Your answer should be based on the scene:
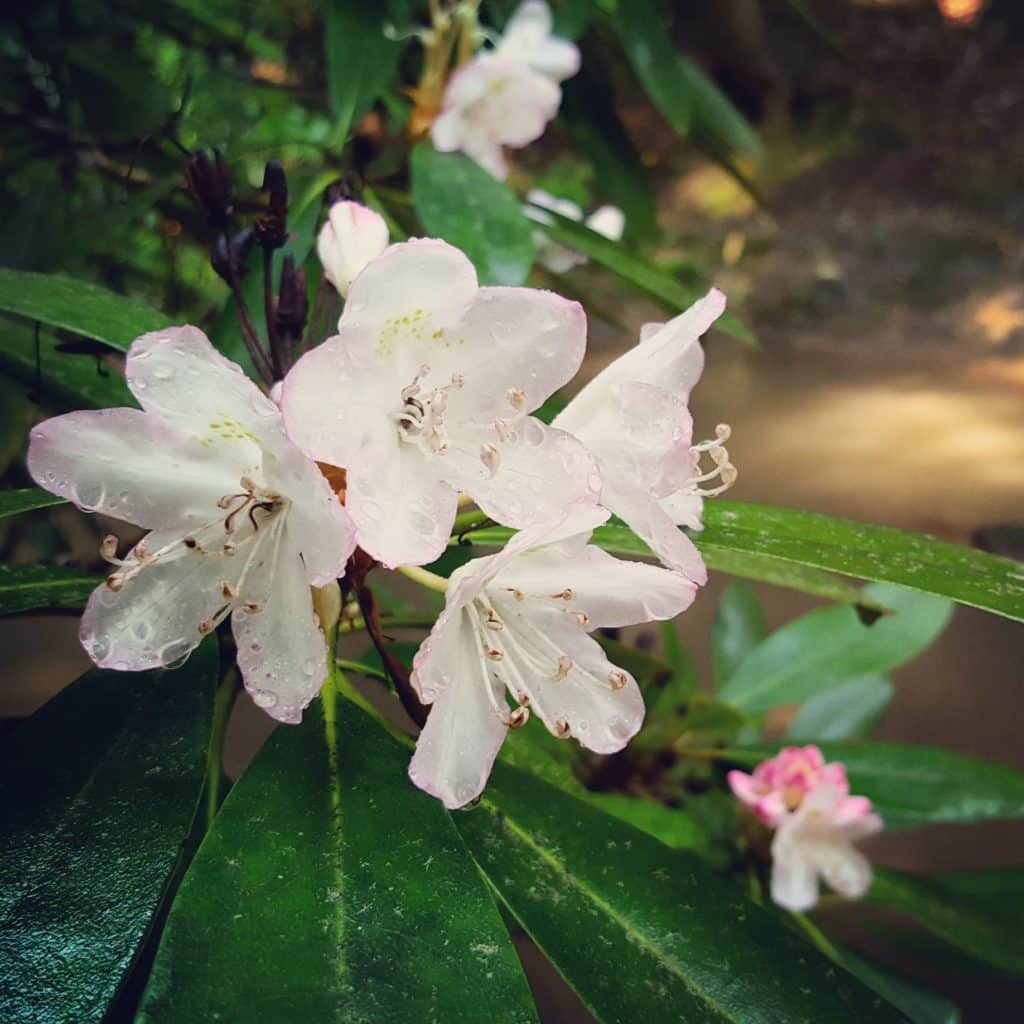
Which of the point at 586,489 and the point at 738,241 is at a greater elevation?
the point at 738,241

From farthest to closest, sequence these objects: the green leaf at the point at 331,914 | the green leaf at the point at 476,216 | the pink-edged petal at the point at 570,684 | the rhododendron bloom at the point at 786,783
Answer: the rhododendron bloom at the point at 786,783 < the green leaf at the point at 476,216 < the pink-edged petal at the point at 570,684 < the green leaf at the point at 331,914

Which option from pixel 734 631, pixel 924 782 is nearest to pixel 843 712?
pixel 734 631

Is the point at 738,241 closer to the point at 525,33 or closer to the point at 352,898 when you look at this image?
the point at 525,33

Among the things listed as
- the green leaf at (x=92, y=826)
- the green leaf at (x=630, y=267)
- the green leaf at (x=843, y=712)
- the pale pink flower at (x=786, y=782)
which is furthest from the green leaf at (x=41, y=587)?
the green leaf at (x=843, y=712)

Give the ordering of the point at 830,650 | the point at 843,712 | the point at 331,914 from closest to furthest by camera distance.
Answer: the point at 331,914 < the point at 830,650 < the point at 843,712

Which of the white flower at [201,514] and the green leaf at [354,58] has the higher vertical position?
the green leaf at [354,58]

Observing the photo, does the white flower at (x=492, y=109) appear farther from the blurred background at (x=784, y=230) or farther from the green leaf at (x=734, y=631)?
the green leaf at (x=734, y=631)

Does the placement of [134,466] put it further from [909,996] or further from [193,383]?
[909,996]

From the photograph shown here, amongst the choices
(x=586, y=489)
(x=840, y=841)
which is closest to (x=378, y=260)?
(x=586, y=489)
